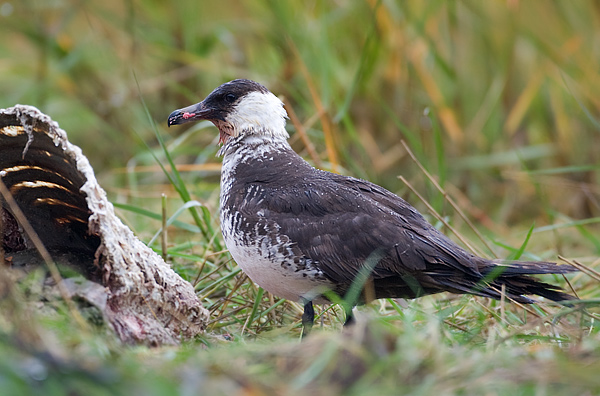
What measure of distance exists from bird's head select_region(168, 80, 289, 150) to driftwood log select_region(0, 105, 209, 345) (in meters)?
0.82

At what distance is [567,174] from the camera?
258 inches

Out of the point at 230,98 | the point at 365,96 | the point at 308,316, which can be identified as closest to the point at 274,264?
the point at 308,316

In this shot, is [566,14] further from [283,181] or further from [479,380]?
[479,380]

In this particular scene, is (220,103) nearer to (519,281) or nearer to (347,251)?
(347,251)

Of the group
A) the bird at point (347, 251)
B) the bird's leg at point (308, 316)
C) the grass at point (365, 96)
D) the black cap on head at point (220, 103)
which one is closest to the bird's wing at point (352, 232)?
the bird at point (347, 251)

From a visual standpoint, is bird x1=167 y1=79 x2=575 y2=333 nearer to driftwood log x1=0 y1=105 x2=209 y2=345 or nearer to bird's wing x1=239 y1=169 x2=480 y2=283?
bird's wing x1=239 y1=169 x2=480 y2=283

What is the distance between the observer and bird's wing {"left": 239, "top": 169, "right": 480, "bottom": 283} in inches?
123

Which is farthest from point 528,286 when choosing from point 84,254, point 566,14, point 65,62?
point 65,62

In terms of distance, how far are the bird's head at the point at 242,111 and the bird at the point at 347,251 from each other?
1.42 feet

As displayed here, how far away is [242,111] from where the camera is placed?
3.75m

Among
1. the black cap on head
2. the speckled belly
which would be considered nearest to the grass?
the black cap on head

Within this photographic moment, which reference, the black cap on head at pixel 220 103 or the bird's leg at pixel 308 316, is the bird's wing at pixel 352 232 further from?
the black cap on head at pixel 220 103

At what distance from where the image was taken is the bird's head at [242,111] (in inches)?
147

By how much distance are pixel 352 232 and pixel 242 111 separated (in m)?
0.98
